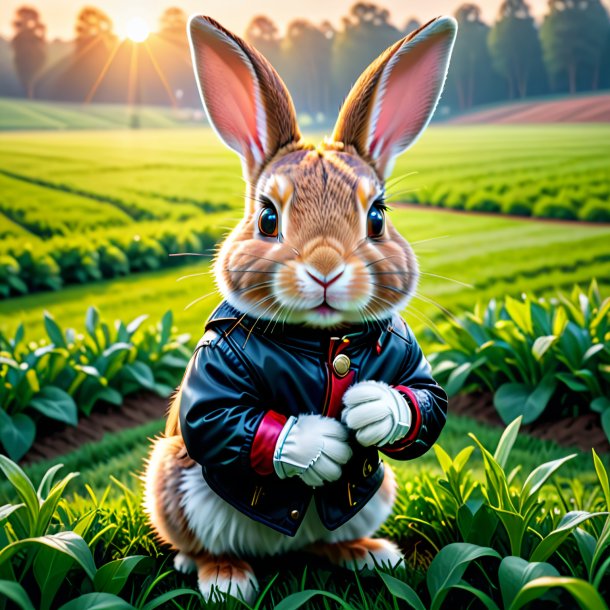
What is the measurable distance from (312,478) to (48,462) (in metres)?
2.06

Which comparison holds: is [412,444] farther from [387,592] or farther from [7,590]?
[7,590]

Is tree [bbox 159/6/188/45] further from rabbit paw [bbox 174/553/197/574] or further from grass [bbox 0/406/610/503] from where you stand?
rabbit paw [bbox 174/553/197/574]

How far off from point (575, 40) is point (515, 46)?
486mm

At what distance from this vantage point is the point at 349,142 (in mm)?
1858

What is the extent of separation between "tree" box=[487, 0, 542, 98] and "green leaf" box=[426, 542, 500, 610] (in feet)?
15.1

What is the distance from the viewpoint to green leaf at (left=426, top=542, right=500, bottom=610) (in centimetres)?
177

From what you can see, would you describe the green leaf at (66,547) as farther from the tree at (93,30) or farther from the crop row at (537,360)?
the tree at (93,30)

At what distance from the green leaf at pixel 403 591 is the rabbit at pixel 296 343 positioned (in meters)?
0.17

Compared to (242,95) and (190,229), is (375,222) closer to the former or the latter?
(242,95)

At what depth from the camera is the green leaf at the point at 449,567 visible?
1769mm

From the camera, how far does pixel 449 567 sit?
1810mm

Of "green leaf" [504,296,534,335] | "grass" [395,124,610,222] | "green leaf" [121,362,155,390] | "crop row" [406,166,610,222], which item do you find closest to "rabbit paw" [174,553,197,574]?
"green leaf" [121,362,155,390]

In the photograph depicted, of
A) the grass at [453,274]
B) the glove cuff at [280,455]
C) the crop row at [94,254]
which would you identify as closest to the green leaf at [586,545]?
the glove cuff at [280,455]

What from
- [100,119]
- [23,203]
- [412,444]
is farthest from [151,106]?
[412,444]
